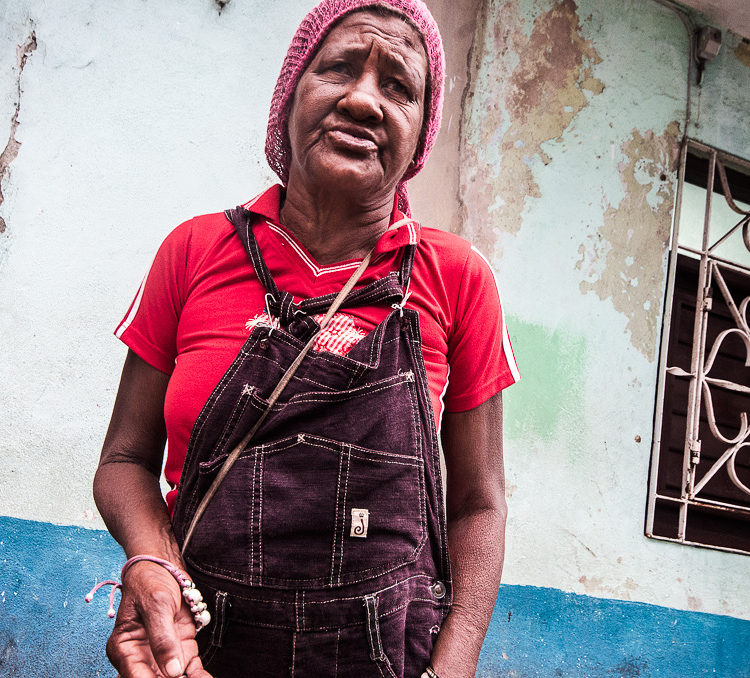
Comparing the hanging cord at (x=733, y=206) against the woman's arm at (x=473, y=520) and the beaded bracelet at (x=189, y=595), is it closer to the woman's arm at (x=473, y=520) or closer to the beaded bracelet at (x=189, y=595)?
the woman's arm at (x=473, y=520)

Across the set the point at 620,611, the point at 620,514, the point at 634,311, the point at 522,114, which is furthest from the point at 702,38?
the point at 620,611

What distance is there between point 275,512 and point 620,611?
2927mm

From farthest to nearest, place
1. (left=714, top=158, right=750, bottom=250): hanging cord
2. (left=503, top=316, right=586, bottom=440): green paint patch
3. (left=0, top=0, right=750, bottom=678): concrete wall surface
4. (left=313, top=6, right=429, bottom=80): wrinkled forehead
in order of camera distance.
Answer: (left=714, top=158, right=750, bottom=250): hanging cord → (left=503, top=316, right=586, bottom=440): green paint patch → (left=0, top=0, right=750, bottom=678): concrete wall surface → (left=313, top=6, right=429, bottom=80): wrinkled forehead

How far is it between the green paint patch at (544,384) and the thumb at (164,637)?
2.55m

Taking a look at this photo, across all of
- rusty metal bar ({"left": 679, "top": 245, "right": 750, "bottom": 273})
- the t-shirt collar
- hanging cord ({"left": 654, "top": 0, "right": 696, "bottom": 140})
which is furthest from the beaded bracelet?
hanging cord ({"left": 654, "top": 0, "right": 696, "bottom": 140})

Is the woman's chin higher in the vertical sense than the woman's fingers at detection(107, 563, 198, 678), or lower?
higher

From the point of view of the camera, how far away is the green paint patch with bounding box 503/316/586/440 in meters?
3.59

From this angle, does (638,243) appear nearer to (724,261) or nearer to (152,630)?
(724,261)

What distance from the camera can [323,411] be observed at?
1318mm

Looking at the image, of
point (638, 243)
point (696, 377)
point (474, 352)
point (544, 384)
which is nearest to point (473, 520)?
point (474, 352)

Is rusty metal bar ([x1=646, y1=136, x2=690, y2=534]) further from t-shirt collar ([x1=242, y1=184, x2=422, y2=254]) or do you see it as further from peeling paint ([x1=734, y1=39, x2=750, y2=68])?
t-shirt collar ([x1=242, y1=184, x2=422, y2=254])

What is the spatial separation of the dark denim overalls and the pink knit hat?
1.84ft

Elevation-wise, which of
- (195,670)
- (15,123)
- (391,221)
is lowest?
(195,670)

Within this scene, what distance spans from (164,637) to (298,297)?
0.64 metres
